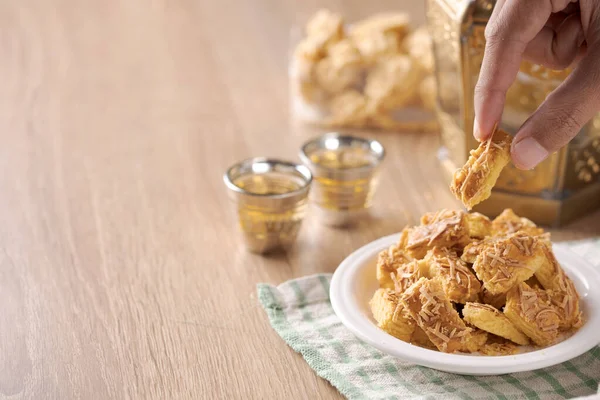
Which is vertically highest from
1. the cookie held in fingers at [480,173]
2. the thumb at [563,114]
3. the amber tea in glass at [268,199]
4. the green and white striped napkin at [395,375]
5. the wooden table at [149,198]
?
the thumb at [563,114]

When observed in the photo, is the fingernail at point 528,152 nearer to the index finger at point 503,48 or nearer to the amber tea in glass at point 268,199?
the index finger at point 503,48

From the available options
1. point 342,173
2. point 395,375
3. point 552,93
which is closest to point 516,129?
point 342,173

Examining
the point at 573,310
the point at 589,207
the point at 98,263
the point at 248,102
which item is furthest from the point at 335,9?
the point at 573,310

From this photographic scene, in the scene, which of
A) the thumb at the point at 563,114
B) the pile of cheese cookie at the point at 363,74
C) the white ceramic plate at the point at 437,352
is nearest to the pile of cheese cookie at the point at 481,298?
the white ceramic plate at the point at 437,352

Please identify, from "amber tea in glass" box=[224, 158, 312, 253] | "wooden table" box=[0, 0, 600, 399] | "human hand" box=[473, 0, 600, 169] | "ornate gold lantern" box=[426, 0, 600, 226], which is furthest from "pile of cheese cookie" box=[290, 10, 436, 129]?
Answer: "human hand" box=[473, 0, 600, 169]

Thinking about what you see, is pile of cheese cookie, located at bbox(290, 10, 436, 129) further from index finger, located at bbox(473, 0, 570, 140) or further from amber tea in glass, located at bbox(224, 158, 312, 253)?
index finger, located at bbox(473, 0, 570, 140)

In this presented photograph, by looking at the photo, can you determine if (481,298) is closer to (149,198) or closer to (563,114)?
(563,114)
